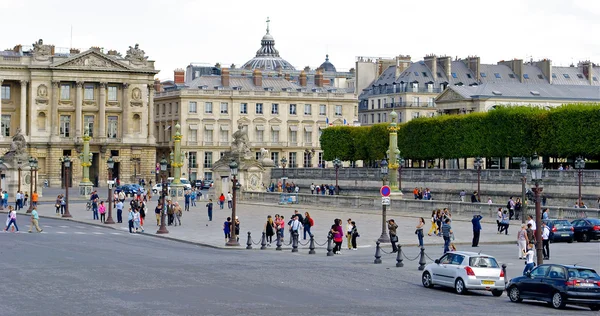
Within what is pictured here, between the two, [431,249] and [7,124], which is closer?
[431,249]

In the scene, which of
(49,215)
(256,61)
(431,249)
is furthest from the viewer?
(256,61)

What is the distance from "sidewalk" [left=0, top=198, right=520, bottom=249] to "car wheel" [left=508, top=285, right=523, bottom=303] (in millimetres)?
15718

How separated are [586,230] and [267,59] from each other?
126399mm

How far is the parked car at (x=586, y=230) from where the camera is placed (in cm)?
4881

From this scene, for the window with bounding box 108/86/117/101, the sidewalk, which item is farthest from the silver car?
the window with bounding box 108/86/117/101

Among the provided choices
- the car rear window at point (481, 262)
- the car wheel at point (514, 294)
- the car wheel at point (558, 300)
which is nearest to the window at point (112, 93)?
the car rear window at point (481, 262)

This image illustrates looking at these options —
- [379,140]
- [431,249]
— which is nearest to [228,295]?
[431,249]

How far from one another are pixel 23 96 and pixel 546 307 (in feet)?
324

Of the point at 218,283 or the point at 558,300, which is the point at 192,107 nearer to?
the point at 218,283

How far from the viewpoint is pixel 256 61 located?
17262 centimetres

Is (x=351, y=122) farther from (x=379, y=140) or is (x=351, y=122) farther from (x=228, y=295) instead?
(x=228, y=295)

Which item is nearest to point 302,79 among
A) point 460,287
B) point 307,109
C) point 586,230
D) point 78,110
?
point 307,109

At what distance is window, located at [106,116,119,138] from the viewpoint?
125 meters

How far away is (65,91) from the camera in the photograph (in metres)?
123
